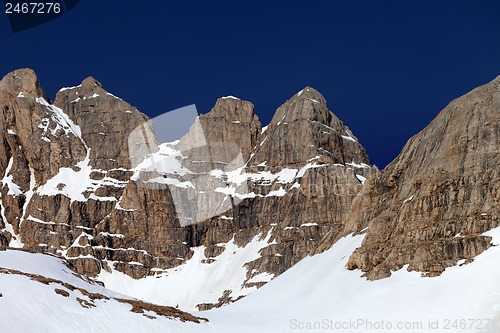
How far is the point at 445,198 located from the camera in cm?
4791

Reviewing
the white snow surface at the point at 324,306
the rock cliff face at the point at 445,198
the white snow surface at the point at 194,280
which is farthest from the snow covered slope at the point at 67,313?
the white snow surface at the point at 194,280

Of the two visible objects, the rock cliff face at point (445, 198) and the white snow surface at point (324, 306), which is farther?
the rock cliff face at point (445, 198)

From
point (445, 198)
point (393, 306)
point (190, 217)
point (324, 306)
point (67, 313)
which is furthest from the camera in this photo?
point (190, 217)

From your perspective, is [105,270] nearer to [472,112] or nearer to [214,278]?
[214,278]

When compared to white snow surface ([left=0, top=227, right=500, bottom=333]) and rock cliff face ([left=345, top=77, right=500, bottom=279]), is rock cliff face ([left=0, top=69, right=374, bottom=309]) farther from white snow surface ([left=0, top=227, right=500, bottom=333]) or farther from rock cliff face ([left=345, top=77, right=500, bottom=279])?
white snow surface ([left=0, top=227, right=500, bottom=333])

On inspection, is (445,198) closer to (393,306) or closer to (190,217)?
(393,306)

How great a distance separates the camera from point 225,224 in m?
190

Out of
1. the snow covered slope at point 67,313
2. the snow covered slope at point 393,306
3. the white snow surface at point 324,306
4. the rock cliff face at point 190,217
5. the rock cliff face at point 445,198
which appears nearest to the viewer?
the snow covered slope at point 67,313

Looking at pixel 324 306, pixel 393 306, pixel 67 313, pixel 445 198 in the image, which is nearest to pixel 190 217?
pixel 445 198

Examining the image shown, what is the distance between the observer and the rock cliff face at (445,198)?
42.9m

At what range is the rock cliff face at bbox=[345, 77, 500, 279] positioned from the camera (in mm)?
42878

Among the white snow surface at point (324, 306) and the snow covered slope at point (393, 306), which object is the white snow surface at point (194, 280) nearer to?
the white snow surface at point (324, 306)

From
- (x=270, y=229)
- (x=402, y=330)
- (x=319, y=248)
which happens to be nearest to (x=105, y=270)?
(x=270, y=229)

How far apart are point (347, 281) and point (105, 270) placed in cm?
14234
